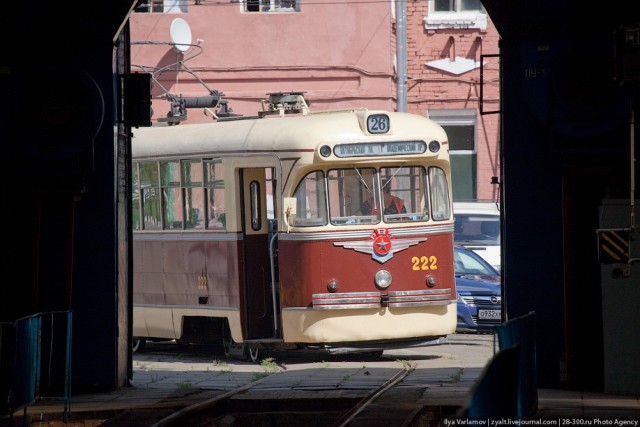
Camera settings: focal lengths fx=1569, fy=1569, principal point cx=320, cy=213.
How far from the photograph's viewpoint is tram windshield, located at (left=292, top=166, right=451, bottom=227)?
18438 millimetres

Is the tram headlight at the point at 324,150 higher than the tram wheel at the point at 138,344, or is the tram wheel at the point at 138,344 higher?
the tram headlight at the point at 324,150

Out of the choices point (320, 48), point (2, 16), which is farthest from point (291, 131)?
point (320, 48)

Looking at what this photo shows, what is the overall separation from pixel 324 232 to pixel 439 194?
5.12ft

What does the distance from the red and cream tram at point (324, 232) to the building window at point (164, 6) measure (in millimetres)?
12160

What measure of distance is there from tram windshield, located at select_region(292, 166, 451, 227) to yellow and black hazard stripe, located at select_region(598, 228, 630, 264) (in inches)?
203

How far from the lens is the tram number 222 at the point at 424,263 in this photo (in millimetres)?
18406

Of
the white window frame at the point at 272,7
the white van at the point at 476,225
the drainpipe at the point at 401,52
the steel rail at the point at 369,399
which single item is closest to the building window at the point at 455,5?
the drainpipe at the point at 401,52

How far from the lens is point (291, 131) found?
61.1ft

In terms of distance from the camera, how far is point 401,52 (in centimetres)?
3131

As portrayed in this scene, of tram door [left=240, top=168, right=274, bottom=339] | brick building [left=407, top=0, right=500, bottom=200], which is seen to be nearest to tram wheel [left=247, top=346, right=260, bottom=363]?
tram door [left=240, top=168, right=274, bottom=339]

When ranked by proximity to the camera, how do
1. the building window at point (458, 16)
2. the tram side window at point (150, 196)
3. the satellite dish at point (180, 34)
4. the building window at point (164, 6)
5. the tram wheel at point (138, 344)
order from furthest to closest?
the building window at point (458, 16)
the building window at point (164, 6)
the satellite dish at point (180, 34)
the tram wheel at point (138, 344)
the tram side window at point (150, 196)

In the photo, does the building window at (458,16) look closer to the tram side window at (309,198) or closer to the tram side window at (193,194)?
the tram side window at (193,194)

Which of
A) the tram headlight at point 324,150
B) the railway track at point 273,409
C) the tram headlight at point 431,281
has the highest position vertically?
the tram headlight at point 324,150

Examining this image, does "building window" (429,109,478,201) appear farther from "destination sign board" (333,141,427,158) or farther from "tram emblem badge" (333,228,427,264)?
"tram emblem badge" (333,228,427,264)
